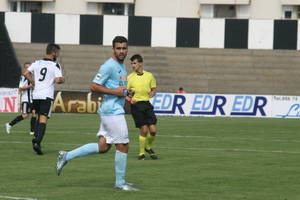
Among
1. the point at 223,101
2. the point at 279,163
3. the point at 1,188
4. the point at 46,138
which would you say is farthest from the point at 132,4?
the point at 1,188

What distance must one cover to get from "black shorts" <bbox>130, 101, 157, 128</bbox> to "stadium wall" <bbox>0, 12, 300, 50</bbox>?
101ft

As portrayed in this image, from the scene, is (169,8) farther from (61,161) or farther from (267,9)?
(61,161)

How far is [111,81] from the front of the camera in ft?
41.2

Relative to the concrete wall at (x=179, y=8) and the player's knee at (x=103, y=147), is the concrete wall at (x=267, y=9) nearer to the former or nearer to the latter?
the concrete wall at (x=179, y=8)

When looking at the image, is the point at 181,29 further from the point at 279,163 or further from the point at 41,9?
the point at 279,163

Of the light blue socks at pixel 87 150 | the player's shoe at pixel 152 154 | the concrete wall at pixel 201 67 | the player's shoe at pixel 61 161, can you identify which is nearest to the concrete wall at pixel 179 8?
the concrete wall at pixel 201 67

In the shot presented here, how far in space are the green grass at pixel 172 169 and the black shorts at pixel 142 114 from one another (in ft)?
2.10

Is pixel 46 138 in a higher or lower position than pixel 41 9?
lower

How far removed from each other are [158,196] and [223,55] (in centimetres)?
3665

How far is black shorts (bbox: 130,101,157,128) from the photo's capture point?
18258 millimetres

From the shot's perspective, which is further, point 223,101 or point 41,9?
point 41,9

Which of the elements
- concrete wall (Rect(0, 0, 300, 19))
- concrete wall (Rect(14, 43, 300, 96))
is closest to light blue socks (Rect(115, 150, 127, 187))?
concrete wall (Rect(14, 43, 300, 96))

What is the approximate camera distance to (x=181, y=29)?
4947 cm

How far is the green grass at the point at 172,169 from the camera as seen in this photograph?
1220 centimetres
